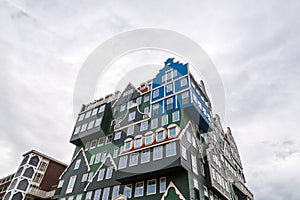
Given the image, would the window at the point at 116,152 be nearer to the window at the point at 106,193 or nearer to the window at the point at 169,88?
the window at the point at 106,193

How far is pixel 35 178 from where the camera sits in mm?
47281

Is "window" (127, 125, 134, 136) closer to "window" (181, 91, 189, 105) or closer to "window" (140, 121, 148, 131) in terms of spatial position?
"window" (140, 121, 148, 131)

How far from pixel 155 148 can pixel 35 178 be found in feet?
109

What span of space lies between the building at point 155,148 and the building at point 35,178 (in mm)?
9115

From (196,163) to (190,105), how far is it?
331 inches

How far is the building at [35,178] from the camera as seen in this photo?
4456 centimetres

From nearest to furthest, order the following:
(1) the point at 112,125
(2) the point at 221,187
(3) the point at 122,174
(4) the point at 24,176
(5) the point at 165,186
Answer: (5) the point at 165,186
(3) the point at 122,174
(2) the point at 221,187
(1) the point at 112,125
(4) the point at 24,176

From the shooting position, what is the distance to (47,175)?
49.4m

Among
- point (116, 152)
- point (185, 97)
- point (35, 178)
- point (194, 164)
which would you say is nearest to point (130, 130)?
point (116, 152)

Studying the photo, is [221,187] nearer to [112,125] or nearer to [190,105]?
[190,105]

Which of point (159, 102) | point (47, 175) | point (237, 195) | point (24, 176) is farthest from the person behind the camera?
point (47, 175)

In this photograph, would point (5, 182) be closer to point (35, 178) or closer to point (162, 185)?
point (35, 178)

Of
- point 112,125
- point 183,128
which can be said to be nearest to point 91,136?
point 112,125

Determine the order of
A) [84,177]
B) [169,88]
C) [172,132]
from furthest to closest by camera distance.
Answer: [84,177] → [169,88] → [172,132]
